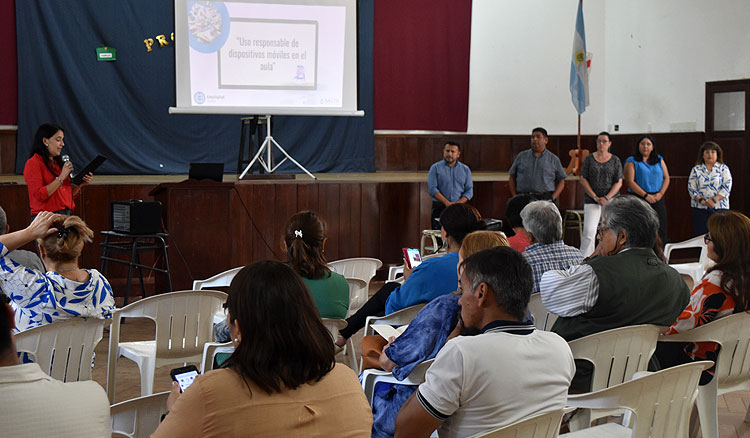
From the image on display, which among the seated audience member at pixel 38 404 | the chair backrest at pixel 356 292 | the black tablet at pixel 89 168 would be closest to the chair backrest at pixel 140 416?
the seated audience member at pixel 38 404

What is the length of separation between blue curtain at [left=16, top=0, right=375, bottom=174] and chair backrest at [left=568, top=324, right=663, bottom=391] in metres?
8.62

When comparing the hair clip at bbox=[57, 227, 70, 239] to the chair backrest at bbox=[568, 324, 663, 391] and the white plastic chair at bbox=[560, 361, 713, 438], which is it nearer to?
the chair backrest at bbox=[568, 324, 663, 391]

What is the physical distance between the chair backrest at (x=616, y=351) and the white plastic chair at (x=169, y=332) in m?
1.67

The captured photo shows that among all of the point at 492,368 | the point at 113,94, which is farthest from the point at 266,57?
the point at 492,368

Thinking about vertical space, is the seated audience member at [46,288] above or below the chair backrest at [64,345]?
above

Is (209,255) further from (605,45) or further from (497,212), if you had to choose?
(605,45)

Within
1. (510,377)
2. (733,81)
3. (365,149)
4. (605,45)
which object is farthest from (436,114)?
(510,377)

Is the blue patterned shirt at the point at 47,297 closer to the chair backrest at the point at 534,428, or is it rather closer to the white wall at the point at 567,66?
the chair backrest at the point at 534,428

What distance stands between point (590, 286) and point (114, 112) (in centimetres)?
865

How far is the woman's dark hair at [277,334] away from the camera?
1.63 metres

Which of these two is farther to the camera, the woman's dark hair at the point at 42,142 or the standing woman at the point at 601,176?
the standing woman at the point at 601,176

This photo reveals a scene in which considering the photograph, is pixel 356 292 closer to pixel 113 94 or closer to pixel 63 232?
pixel 63 232

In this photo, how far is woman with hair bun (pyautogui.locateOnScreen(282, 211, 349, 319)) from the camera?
3.46 metres

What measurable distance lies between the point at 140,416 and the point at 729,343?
7.42ft
